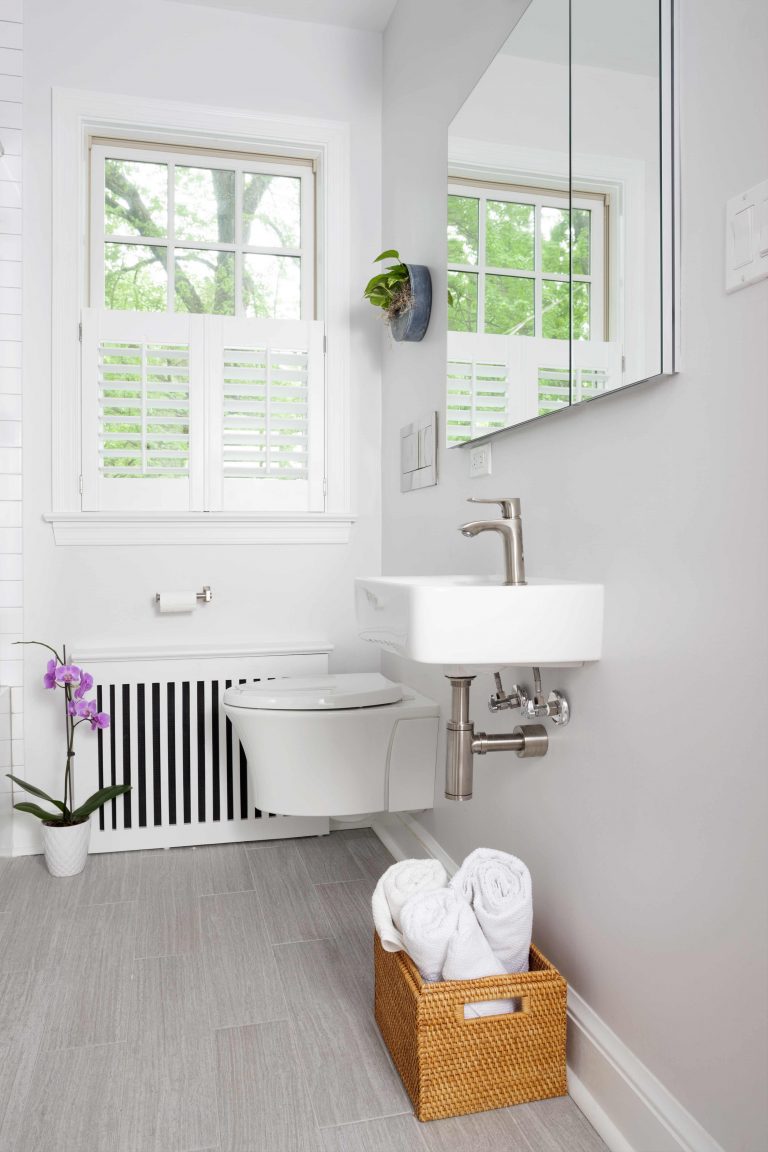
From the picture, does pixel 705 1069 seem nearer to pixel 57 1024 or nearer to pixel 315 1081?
pixel 315 1081

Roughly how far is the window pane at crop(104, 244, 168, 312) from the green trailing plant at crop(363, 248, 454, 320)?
0.74m

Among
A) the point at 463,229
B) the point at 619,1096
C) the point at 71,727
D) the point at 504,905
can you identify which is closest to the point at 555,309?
the point at 463,229

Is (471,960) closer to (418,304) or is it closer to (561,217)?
(561,217)

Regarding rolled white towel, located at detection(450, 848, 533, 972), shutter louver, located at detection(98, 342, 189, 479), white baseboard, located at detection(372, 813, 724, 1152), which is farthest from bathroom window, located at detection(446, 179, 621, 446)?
white baseboard, located at detection(372, 813, 724, 1152)

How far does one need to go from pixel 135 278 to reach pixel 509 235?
1445mm

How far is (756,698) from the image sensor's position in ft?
3.41

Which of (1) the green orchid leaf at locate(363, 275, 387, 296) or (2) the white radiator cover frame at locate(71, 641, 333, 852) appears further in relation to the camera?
(2) the white radiator cover frame at locate(71, 641, 333, 852)

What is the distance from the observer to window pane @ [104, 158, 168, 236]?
2.67m

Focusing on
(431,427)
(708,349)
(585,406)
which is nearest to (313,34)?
(431,427)

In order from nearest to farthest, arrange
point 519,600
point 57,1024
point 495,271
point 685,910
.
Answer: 1. point 685,910
2. point 519,600
3. point 57,1024
4. point 495,271

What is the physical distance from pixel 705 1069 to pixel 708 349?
97 centimetres

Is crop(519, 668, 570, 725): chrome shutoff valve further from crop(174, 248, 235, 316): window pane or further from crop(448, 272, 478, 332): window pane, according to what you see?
crop(174, 248, 235, 316): window pane

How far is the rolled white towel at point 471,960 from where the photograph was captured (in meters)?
1.38

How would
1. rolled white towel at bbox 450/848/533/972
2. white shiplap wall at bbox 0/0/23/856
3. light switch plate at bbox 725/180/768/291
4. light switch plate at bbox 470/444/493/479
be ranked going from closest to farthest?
light switch plate at bbox 725/180/768/291
rolled white towel at bbox 450/848/533/972
light switch plate at bbox 470/444/493/479
white shiplap wall at bbox 0/0/23/856
